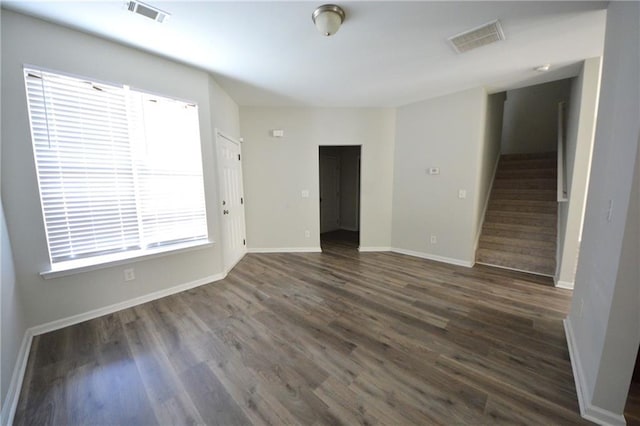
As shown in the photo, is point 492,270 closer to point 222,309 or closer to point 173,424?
point 222,309

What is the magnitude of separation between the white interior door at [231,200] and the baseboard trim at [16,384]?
178 centimetres

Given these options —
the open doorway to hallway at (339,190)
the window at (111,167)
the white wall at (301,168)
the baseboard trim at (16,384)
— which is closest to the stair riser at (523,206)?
the white wall at (301,168)

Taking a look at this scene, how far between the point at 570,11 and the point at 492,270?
295 centimetres

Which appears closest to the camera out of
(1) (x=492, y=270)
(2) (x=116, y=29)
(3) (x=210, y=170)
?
(2) (x=116, y=29)

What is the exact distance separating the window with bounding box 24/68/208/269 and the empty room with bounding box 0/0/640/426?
2 cm

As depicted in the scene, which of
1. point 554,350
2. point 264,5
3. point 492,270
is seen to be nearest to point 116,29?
point 264,5

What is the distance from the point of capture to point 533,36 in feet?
6.64

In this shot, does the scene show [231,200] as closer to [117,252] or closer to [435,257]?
[117,252]

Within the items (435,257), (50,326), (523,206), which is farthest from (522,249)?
(50,326)

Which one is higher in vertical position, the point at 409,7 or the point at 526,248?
the point at 409,7

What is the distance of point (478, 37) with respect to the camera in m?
2.03

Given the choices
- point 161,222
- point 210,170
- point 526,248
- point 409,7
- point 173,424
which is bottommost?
point 173,424

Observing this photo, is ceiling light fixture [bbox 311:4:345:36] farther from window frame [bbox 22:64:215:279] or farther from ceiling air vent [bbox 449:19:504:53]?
window frame [bbox 22:64:215:279]

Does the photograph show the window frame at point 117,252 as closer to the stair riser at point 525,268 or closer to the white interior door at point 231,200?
the white interior door at point 231,200
